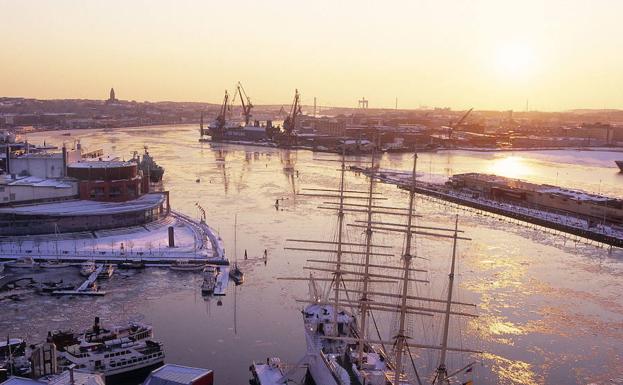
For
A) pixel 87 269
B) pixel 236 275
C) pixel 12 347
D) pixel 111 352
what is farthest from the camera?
pixel 236 275

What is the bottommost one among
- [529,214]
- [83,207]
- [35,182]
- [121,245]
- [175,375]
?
[175,375]

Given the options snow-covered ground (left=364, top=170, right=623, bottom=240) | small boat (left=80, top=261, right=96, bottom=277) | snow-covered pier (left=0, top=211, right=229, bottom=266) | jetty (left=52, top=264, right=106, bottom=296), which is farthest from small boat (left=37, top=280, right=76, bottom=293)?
snow-covered ground (left=364, top=170, right=623, bottom=240)

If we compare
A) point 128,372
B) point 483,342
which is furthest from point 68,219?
point 483,342

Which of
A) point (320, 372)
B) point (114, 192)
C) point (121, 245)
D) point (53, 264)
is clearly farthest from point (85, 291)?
point (114, 192)

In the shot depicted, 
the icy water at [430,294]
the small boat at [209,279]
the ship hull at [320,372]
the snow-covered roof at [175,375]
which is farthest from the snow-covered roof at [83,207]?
the ship hull at [320,372]

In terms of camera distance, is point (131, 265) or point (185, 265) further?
point (185, 265)

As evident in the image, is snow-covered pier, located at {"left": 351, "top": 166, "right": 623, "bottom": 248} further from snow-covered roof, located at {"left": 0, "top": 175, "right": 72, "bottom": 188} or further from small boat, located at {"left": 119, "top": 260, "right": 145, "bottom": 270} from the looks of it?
snow-covered roof, located at {"left": 0, "top": 175, "right": 72, "bottom": 188}

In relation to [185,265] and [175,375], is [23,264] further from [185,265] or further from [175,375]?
[175,375]

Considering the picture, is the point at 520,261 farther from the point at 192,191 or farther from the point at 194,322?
the point at 192,191
